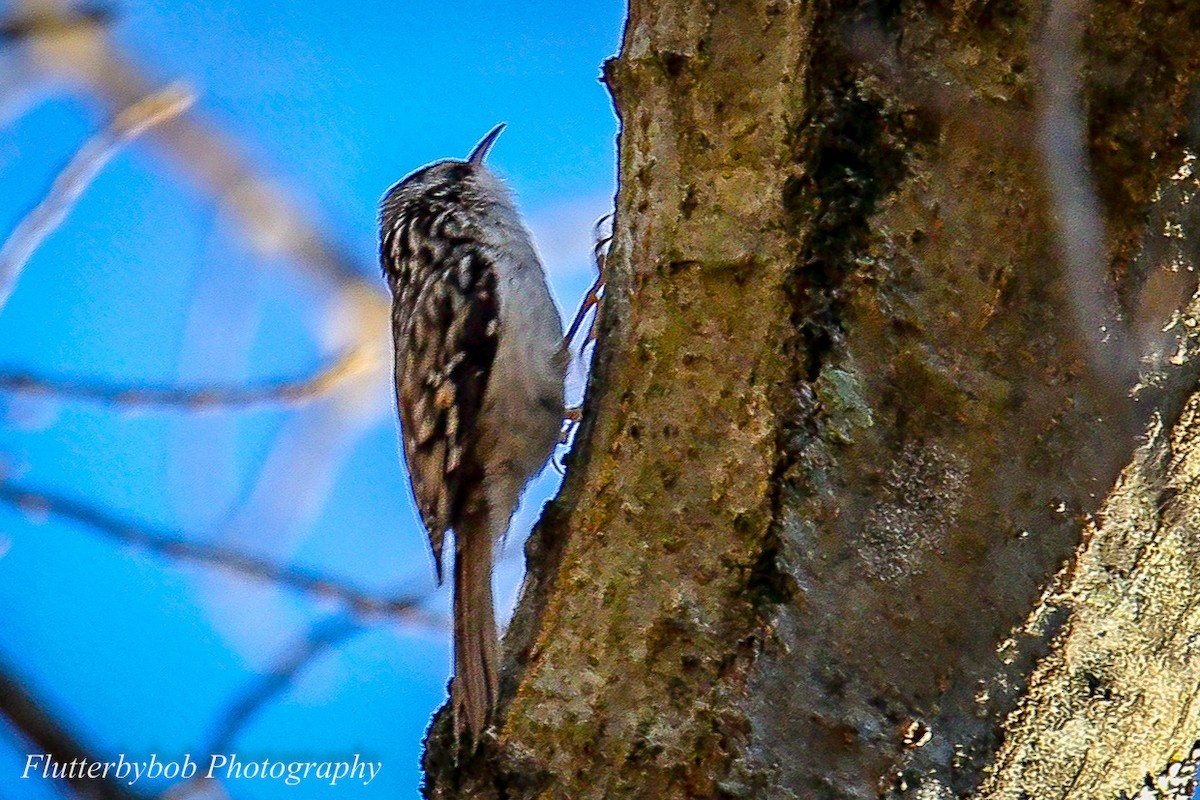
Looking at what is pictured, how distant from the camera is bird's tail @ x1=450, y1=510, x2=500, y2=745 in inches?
59.9

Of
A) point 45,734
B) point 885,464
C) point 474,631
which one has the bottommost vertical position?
point 45,734

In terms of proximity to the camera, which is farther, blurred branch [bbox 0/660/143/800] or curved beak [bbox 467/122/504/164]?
curved beak [bbox 467/122/504/164]

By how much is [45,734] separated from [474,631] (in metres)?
1.16

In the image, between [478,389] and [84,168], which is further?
[478,389]

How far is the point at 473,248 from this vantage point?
3047 millimetres

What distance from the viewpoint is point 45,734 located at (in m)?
0.95

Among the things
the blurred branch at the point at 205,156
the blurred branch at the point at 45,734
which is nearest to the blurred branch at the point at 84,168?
the blurred branch at the point at 205,156

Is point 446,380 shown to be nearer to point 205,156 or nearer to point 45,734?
point 205,156

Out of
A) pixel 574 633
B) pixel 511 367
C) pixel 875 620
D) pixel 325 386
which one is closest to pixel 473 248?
pixel 511 367

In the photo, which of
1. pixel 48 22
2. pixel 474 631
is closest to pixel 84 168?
pixel 48 22

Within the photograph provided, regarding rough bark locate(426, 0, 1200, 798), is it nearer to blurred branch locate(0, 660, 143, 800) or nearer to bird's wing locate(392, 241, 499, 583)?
blurred branch locate(0, 660, 143, 800)

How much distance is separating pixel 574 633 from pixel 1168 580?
2.10 ft

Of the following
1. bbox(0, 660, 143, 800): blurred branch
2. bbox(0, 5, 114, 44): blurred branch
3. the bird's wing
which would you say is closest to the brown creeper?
the bird's wing

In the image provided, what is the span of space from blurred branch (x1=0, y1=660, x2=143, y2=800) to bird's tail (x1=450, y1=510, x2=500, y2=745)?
556 millimetres
